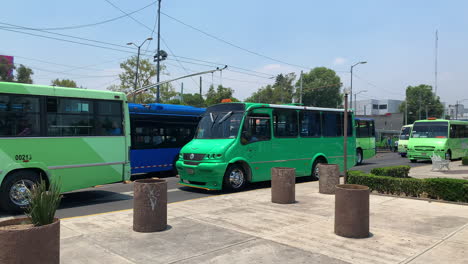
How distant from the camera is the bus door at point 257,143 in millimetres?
11398

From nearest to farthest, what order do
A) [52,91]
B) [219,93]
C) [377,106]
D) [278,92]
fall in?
A: 1. [52,91]
2. [219,93]
3. [278,92]
4. [377,106]

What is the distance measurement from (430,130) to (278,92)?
54.4m

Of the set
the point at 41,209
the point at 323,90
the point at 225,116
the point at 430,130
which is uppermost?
the point at 323,90

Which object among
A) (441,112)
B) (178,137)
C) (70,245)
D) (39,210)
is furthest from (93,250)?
(441,112)

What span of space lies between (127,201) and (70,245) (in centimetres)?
416

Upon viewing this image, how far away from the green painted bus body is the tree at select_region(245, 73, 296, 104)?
6586 centimetres

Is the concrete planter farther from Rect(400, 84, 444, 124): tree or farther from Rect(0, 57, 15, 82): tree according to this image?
Rect(400, 84, 444, 124): tree

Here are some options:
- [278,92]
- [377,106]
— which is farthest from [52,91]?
[377,106]

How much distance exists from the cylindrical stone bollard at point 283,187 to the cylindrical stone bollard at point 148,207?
375 centimetres

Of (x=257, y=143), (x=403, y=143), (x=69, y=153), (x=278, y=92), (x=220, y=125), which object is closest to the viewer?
(x=69, y=153)

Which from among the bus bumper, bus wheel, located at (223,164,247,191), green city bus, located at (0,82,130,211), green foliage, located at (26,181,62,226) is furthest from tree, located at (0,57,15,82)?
green foliage, located at (26,181,62,226)

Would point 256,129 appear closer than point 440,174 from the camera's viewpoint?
Yes

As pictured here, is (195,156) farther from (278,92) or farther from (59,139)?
(278,92)

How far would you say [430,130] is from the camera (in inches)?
939
